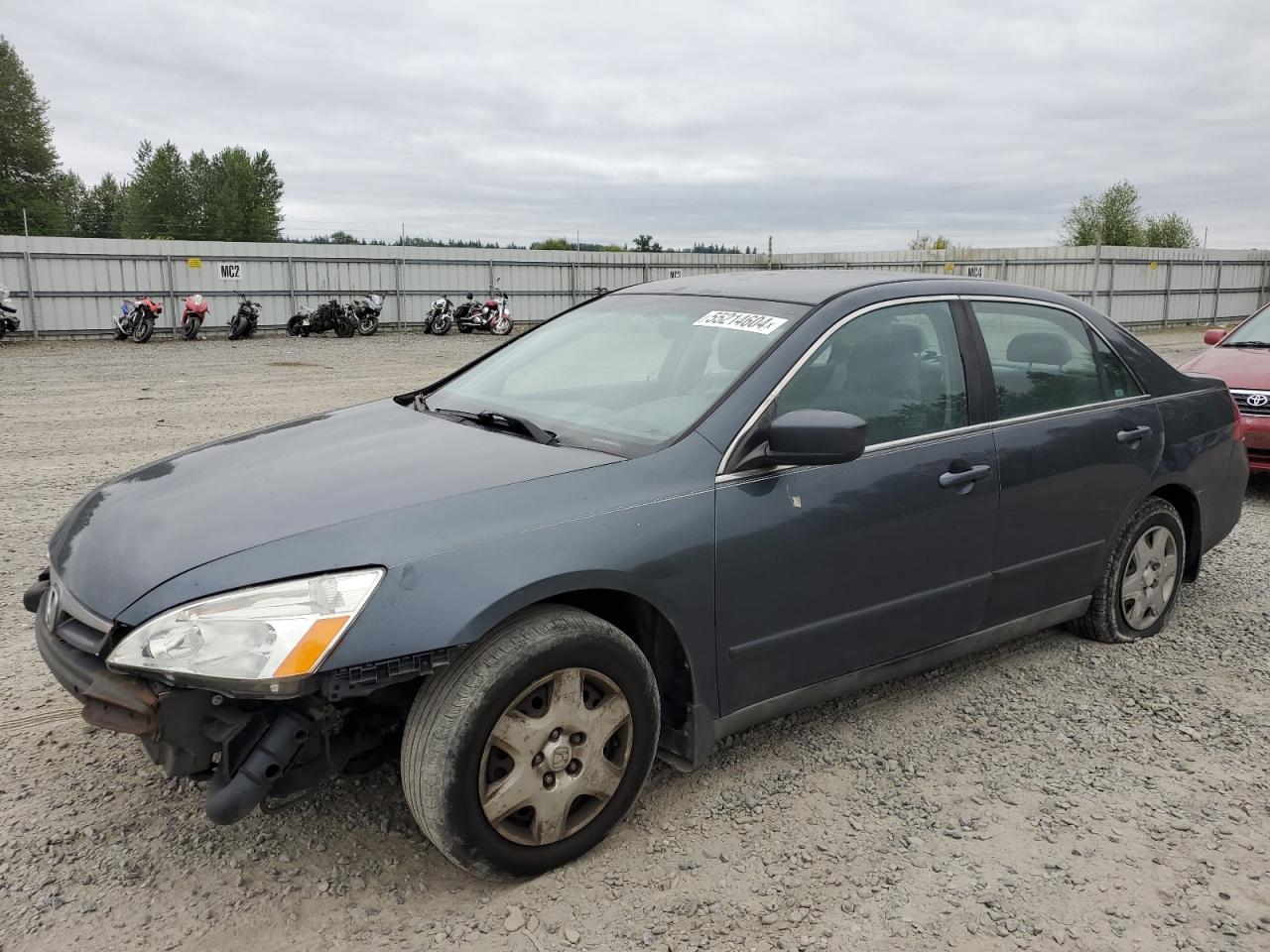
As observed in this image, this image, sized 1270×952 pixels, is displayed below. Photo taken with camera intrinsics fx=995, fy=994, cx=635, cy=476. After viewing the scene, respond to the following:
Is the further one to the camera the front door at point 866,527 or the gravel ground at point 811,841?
the front door at point 866,527

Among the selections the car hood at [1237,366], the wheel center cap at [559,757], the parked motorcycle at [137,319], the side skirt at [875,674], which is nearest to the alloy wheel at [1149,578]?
the side skirt at [875,674]

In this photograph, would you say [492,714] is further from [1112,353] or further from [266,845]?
[1112,353]

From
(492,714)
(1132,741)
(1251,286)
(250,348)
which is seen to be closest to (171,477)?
(492,714)

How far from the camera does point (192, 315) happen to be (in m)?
22.3

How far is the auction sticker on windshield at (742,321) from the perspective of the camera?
3271 millimetres

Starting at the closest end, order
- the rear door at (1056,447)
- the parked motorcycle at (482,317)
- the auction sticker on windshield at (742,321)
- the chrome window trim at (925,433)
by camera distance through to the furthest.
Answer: the chrome window trim at (925,433) < the auction sticker on windshield at (742,321) < the rear door at (1056,447) < the parked motorcycle at (482,317)

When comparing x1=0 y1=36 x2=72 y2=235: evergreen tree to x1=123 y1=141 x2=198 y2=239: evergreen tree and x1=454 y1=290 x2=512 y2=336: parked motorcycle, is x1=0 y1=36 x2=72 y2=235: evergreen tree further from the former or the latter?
x1=454 y1=290 x2=512 y2=336: parked motorcycle

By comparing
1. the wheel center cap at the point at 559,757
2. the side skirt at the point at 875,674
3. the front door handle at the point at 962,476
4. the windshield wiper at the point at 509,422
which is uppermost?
the windshield wiper at the point at 509,422

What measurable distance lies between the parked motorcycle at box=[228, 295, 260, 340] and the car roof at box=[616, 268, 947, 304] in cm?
2107

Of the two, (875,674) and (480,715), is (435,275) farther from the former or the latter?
(480,715)

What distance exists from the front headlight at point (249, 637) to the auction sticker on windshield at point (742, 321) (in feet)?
5.26

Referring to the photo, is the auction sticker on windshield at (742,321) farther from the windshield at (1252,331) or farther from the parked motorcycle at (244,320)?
the parked motorcycle at (244,320)

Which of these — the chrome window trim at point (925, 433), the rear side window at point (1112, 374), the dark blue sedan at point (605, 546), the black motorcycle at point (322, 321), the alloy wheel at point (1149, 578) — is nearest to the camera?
the dark blue sedan at point (605, 546)

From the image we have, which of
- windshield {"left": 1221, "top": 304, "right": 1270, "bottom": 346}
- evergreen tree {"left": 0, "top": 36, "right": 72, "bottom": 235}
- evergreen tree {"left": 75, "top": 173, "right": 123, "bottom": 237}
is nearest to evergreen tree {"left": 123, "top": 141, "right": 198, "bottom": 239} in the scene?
evergreen tree {"left": 75, "top": 173, "right": 123, "bottom": 237}
